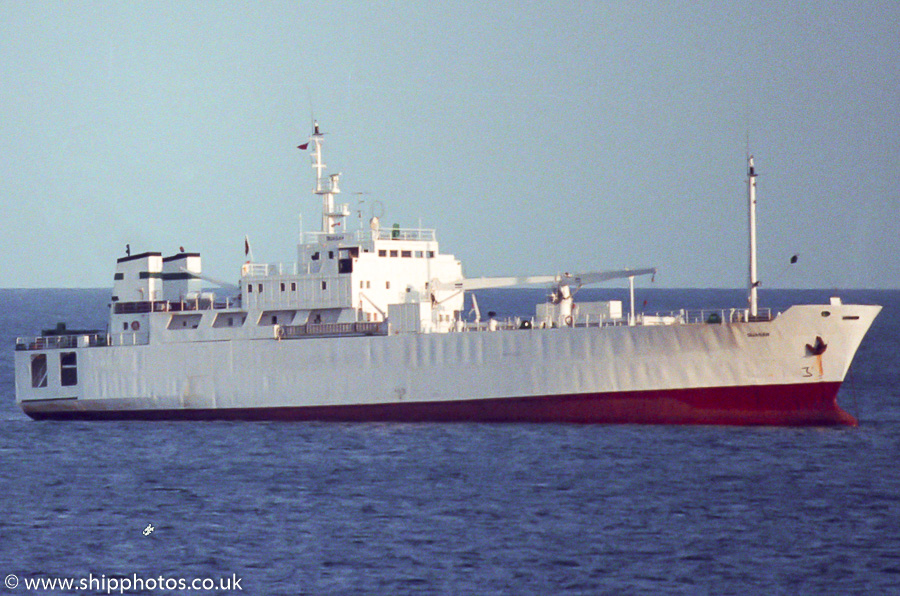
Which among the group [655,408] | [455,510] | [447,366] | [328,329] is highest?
A: [328,329]

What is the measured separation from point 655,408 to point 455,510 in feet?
37.1

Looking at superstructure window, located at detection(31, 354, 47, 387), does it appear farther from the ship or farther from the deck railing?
the deck railing

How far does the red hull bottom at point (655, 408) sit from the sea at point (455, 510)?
448 mm

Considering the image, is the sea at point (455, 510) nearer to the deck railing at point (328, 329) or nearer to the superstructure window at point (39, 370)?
the deck railing at point (328, 329)

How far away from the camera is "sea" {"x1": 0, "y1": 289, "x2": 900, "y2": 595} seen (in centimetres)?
2381

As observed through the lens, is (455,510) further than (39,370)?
No

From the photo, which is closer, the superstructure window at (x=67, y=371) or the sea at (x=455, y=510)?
the sea at (x=455, y=510)

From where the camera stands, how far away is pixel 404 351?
39.9m

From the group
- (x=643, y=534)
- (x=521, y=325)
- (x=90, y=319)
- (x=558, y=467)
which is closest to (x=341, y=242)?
(x=521, y=325)

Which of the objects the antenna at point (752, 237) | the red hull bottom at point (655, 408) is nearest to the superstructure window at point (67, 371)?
the red hull bottom at point (655, 408)

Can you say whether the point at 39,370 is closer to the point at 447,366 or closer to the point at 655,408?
the point at 447,366

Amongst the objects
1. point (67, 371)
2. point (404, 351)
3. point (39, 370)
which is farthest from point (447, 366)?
point (39, 370)

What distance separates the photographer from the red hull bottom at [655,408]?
37531 millimetres

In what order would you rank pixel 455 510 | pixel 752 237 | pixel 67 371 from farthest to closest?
pixel 67 371, pixel 752 237, pixel 455 510
